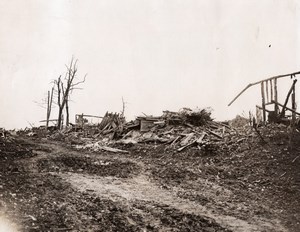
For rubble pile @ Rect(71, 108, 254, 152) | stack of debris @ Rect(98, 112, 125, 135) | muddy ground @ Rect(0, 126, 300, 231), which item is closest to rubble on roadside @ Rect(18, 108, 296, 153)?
rubble pile @ Rect(71, 108, 254, 152)

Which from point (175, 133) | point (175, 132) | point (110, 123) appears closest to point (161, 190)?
point (175, 133)

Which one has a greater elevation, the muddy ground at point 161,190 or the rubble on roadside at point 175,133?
the rubble on roadside at point 175,133

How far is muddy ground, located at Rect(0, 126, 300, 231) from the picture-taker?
21.0ft

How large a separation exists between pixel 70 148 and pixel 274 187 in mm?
10870

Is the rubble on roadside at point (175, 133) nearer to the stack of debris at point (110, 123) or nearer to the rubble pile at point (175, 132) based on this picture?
the rubble pile at point (175, 132)

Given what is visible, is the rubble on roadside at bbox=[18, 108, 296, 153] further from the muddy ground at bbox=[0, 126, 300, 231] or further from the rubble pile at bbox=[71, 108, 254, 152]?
the muddy ground at bbox=[0, 126, 300, 231]

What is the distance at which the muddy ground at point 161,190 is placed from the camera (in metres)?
6.41

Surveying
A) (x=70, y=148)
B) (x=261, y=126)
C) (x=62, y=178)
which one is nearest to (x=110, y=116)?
(x=70, y=148)

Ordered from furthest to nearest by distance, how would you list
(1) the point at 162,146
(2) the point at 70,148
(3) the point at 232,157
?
(2) the point at 70,148, (1) the point at 162,146, (3) the point at 232,157

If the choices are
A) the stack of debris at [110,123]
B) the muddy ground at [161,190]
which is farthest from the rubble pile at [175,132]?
the muddy ground at [161,190]

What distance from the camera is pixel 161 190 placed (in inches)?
355

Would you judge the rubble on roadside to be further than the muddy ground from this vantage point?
Yes

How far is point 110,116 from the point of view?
22797 millimetres

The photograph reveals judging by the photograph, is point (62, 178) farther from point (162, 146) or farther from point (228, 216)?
point (162, 146)
